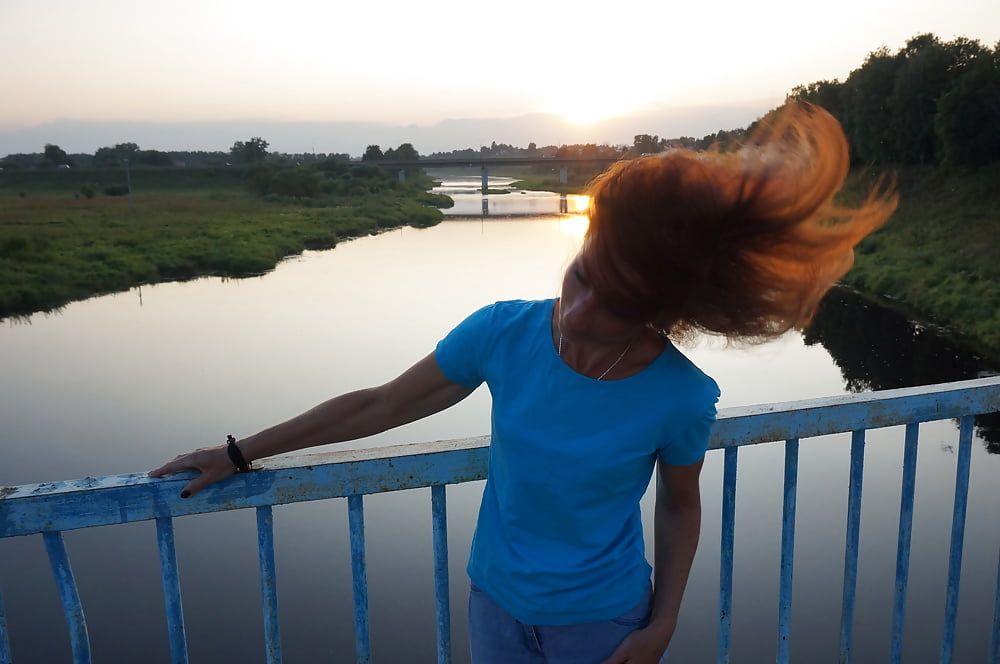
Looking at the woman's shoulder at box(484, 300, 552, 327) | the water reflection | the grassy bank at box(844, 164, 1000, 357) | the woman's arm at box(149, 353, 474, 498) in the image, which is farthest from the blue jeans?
the grassy bank at box(844, 164, 1000, 357)

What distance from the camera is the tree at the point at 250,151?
238 feet

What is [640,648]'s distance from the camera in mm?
1129

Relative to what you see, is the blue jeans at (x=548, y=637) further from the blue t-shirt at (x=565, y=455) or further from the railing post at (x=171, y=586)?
the railing post at (x=171, y=586)

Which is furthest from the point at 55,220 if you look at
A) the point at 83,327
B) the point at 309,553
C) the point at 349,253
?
the point at 309,553

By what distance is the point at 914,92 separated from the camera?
27406 millimetres

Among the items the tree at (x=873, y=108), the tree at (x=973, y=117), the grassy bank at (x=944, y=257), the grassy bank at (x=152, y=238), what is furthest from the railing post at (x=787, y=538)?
the tree at (x=873, y=108)

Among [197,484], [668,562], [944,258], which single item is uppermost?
[197,484]

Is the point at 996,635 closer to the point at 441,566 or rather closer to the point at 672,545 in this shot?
the point at 672,545

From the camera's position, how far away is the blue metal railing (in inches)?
46.7

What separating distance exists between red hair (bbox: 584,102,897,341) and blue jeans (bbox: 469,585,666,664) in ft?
1.49

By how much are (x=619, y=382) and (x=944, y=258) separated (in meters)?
20.2

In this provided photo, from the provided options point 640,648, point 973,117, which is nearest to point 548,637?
point 640,648

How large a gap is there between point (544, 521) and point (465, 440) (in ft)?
1.04

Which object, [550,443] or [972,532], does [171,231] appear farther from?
[550,443]
